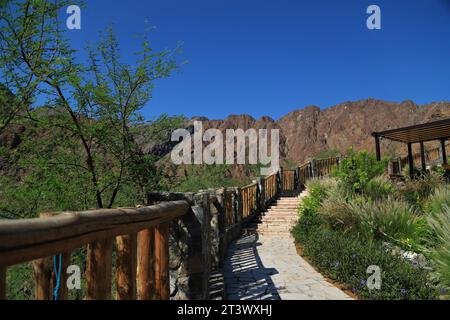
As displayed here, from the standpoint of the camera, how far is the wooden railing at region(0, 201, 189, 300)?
3.51 ft

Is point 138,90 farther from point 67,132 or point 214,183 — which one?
point 214,183

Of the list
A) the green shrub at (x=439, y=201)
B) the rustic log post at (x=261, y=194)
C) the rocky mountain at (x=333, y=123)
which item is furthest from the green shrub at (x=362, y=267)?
the rocky mountain at (x=333, y=123)

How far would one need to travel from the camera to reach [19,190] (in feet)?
18.7

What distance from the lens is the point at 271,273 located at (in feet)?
21.2

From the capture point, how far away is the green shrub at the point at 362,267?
178 inches

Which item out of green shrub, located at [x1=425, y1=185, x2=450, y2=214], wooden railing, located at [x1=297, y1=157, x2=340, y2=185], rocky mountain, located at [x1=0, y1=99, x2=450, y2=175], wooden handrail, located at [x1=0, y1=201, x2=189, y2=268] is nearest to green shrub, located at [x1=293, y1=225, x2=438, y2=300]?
green shrub, located at [x1=425, y1=185, x2=450, y2=214]

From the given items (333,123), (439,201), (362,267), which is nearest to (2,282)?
(362,267)

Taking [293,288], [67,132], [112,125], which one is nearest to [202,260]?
[293,288]

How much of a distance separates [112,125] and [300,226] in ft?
18.7

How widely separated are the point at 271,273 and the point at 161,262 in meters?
4.36

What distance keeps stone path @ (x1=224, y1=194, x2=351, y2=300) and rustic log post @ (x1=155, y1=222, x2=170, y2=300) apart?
2831 millimetres

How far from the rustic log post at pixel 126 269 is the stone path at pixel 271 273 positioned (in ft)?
11.4

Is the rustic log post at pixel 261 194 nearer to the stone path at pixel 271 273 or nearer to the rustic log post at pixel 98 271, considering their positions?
the stone path at pixel 271 273

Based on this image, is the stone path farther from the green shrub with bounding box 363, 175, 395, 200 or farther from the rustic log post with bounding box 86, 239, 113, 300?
the rustic log post with bounding box 86, 239, 113, 300
